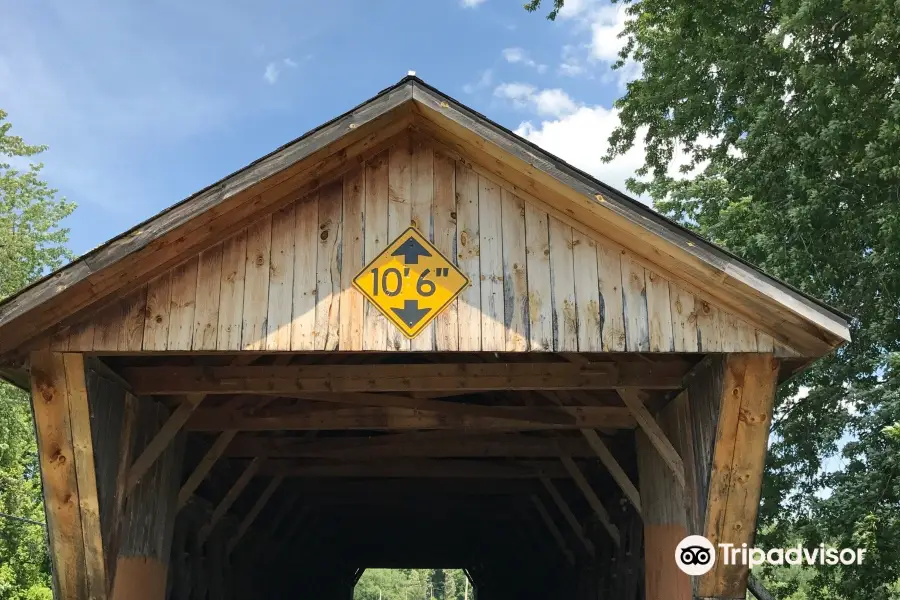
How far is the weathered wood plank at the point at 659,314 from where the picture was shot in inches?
190

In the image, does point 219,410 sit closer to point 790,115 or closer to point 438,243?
point 438,243

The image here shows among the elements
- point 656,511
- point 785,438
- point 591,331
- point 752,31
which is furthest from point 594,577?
point 752,31

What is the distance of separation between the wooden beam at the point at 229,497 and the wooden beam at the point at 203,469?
5.08 ft

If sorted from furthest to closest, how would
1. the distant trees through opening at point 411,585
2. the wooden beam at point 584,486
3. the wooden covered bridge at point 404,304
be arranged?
the distant trees through opening at point 411,585, the wooden beam at point 584,486, the wooden covered bridge at point 404,304

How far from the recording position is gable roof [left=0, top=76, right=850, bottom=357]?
461 cm

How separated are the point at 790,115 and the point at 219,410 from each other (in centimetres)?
988

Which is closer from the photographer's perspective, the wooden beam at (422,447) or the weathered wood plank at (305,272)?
the weathered wood plank at (305,272)

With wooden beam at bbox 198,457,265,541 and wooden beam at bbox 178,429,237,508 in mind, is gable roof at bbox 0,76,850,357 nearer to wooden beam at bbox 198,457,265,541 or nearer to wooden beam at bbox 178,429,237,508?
wooden beam at bbox 178,429,237,508

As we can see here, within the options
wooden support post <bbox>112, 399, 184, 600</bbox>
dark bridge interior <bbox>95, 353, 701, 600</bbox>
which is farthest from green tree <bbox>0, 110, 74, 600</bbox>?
wooden support post <bbox>112, 399, 184, 600</bbox>

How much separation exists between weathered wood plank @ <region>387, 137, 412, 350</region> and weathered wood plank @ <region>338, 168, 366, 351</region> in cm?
18

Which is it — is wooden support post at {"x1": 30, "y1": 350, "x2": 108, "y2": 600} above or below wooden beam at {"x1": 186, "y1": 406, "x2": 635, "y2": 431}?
below

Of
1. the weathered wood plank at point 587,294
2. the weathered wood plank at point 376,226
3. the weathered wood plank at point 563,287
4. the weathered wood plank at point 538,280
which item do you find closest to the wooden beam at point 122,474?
the weathered wood plank at point 376,226

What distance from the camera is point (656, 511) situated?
21.7 feet

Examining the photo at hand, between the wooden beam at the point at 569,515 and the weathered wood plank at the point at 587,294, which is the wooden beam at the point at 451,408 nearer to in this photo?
the weathered wood plank at the point at 587,294
